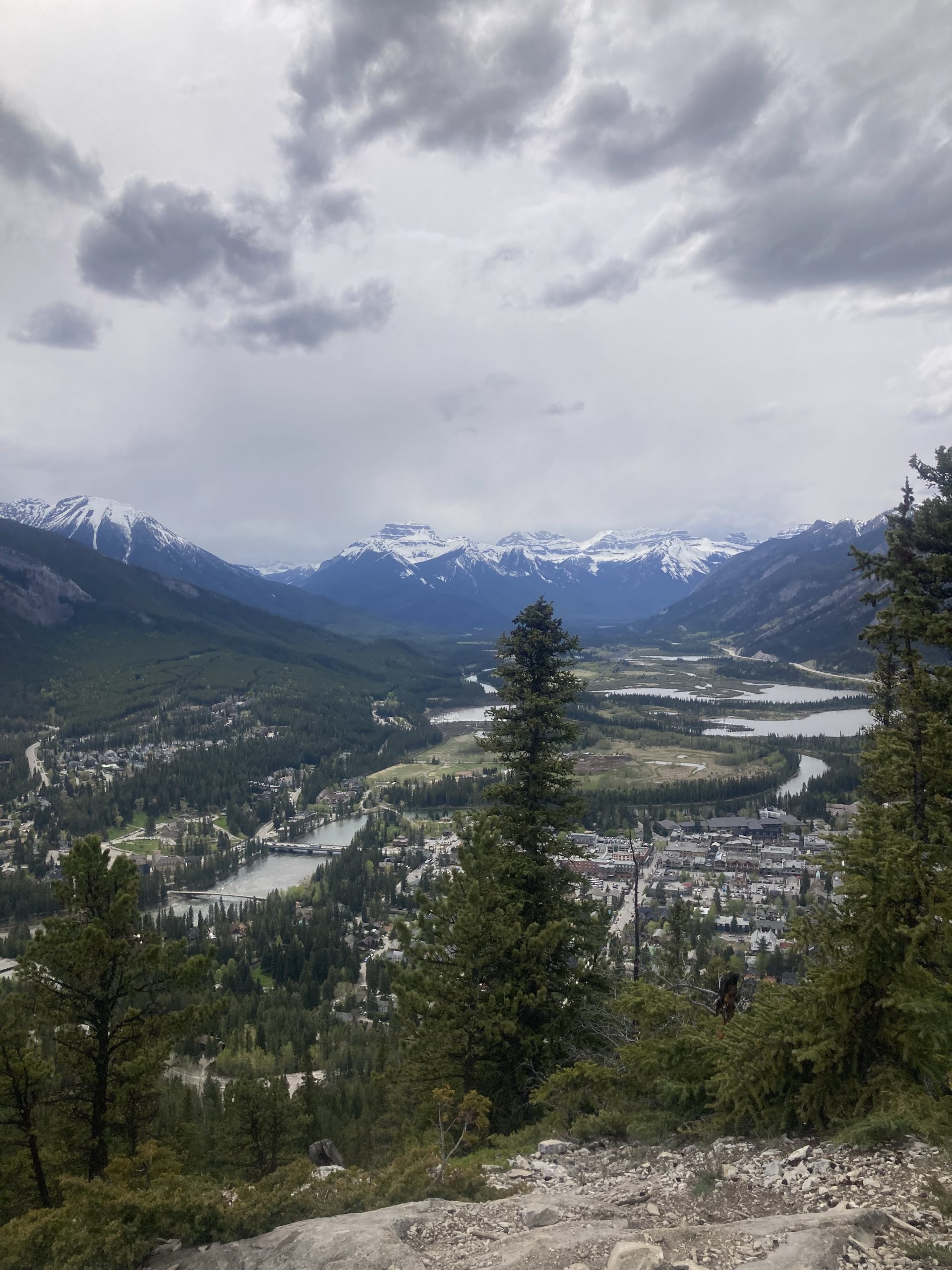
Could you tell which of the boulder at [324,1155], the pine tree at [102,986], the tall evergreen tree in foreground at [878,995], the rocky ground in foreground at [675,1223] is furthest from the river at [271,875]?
the tall evergreen tree in foreground at [878,995]

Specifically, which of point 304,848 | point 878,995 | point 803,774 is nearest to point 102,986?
point 878,995

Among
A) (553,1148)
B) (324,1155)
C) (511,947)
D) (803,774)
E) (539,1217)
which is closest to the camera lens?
(539,1217)

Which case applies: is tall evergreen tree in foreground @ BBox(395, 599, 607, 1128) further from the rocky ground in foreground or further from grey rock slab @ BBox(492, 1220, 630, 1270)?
grey rock slab @ BBox(492, 1220, 630, 1270)

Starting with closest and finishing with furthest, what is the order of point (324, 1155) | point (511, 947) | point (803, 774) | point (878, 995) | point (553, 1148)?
point (878, 995) < point (553, 1148) < point (511, 947) < point (324, 1155) < point (803, 774)

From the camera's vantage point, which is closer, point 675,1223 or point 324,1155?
point 675,1223

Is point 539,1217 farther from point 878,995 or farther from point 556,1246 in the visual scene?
point 878,995

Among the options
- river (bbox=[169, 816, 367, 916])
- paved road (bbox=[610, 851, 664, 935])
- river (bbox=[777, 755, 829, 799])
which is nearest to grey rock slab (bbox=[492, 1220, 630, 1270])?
paved road (bbox=[610, 851, 664, 935])
